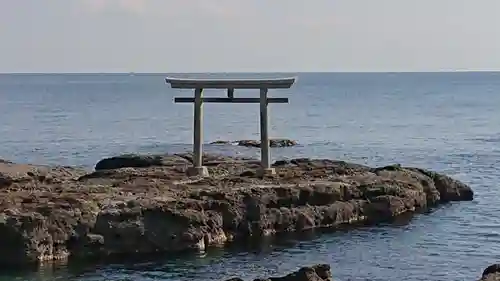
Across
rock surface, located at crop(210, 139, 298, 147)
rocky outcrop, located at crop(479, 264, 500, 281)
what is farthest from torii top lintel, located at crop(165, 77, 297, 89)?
rock surface, located at crop(210, 139, 298, 147)

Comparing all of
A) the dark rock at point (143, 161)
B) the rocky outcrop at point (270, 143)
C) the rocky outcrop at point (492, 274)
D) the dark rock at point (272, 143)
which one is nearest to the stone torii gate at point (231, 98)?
the dark rock at point (143, 161)

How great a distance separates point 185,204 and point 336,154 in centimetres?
3191

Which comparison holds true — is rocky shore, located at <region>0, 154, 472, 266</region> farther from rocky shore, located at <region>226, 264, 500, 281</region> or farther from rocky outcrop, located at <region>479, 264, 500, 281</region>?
rocky outcrop, located at <region>479, 264, 500, 281</region>

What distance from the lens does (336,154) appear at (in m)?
62.4

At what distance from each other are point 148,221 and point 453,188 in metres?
16.8

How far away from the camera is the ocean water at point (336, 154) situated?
28328 mm

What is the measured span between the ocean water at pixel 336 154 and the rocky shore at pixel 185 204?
0.98 meters

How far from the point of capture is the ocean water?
1115 inches

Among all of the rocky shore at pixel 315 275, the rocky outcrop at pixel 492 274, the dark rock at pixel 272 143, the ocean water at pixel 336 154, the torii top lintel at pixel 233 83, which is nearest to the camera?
the rocky outcrop at pixel 492 274

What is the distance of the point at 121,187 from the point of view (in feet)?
111

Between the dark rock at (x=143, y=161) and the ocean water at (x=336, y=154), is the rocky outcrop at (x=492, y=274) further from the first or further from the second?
the dark rock at (x=143, y=161)

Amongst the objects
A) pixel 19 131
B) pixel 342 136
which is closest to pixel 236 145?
pixel 342 136

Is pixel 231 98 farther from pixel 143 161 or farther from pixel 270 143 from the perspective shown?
pixel 270 143

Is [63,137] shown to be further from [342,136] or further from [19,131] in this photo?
[342,136]
